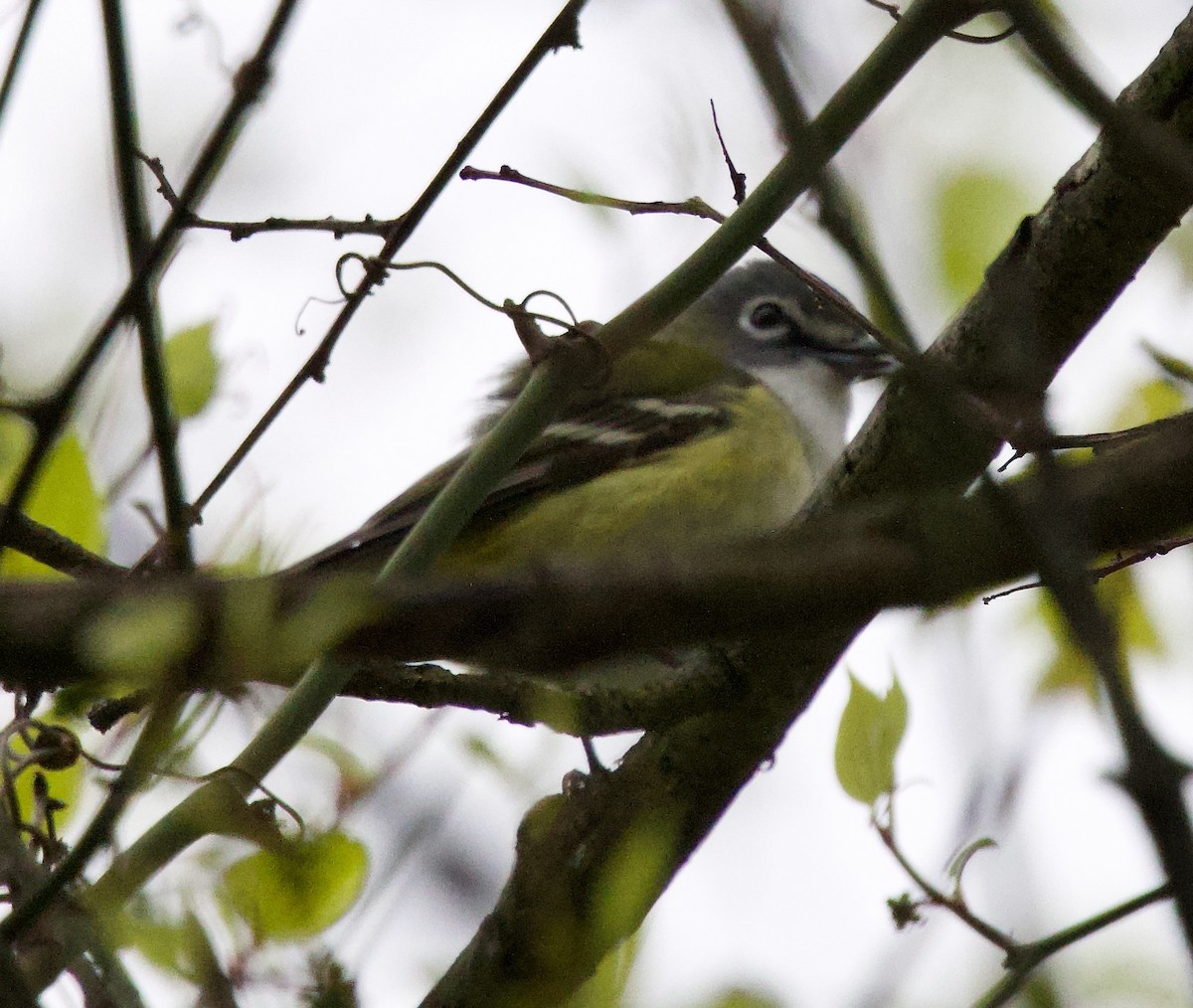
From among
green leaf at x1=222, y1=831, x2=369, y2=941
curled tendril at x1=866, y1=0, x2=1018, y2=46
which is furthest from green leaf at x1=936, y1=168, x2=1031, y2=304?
green leaf at x1=222, y1=831, x2=369, y2=941

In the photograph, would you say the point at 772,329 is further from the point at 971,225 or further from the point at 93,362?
the point at 93,362

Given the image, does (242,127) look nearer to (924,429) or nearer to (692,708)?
(924,429)

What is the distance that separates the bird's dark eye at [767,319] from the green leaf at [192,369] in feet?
12.5

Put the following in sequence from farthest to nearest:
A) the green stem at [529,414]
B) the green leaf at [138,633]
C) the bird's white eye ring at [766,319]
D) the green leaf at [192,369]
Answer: the bird's white eye ring at [766,319], the green leaf at [192,369], the green stem at [529,414], the green leaf at [138,633]

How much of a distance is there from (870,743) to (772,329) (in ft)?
13.6

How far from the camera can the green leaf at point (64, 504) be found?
281cm

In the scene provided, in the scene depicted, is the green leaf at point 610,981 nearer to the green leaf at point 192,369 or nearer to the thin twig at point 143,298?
the thin twig at point 143,298

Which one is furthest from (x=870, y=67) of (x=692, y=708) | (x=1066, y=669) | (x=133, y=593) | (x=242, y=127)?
(x=1066, y=669)

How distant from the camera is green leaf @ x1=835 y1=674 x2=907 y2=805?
2797mm

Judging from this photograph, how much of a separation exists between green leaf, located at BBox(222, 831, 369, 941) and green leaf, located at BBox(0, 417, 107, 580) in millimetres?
868

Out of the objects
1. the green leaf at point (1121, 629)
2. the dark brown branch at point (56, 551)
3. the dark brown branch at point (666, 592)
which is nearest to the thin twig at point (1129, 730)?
the dark brown branch at point (666, 592)

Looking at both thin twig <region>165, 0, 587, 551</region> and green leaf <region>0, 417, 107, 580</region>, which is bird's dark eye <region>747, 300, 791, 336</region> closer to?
thin twig <region>165, 0, 587, 551</region>

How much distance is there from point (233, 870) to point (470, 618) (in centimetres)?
114

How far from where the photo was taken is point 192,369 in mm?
3301
